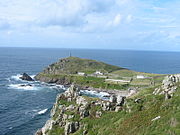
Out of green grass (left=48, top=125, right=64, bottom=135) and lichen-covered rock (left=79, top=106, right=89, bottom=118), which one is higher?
lichen-covered rock (left=79, top=106, right=89, bottom=118)

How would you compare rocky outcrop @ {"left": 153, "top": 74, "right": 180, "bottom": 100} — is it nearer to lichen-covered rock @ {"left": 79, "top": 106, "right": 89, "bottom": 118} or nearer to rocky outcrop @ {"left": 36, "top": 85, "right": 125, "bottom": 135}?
rocky outcrop @ {"left": 36, "top": 85, "right": 125, "bottom": 135}

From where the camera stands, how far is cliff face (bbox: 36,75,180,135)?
46.6m

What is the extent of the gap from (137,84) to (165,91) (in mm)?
96785

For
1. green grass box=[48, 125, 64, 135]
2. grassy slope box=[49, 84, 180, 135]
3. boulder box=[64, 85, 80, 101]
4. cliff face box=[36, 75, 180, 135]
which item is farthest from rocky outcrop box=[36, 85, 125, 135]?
boulder box=[64, 85, 80, 101]

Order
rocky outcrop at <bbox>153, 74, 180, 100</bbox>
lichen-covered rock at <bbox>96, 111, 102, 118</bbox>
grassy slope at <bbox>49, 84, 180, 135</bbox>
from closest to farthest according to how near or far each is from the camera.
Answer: grassy slope at <bbox>49, 84, 180, 135</bbox>, rocky outcrop at <bbox>153, 74, 180, 100</bbox>, lichen-covered rock at <bbox>96, 111, 102, 118</bbox>

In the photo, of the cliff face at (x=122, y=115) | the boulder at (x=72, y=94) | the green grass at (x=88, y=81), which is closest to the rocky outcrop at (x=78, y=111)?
the cliff face at (x=122, y=115)

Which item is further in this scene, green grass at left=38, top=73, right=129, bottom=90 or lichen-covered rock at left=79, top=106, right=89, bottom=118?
green grass at left=38, top=73, right=129, bottom=90

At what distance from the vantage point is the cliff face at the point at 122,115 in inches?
1834

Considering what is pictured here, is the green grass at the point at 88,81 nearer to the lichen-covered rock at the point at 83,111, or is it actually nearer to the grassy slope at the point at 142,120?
the lichen-covered rock at the point at 83,111

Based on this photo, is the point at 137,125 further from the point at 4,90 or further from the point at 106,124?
the point at 4,90

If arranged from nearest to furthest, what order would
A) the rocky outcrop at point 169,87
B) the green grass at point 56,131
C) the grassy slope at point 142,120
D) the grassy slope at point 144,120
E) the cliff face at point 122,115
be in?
the grassy slope at point 144,120 → the grassy slope at point 142,120 → the cliff face at point 122,115 → the rocky outcrop at point 169,87 → the green grass at point 56,131

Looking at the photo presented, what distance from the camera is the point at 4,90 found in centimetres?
13800

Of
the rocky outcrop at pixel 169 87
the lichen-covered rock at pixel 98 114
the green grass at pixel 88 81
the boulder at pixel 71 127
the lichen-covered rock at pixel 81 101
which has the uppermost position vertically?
the rocky outcrop at pixel 169 87

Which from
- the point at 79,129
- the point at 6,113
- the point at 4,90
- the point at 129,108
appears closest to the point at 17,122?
the point at 6,113
